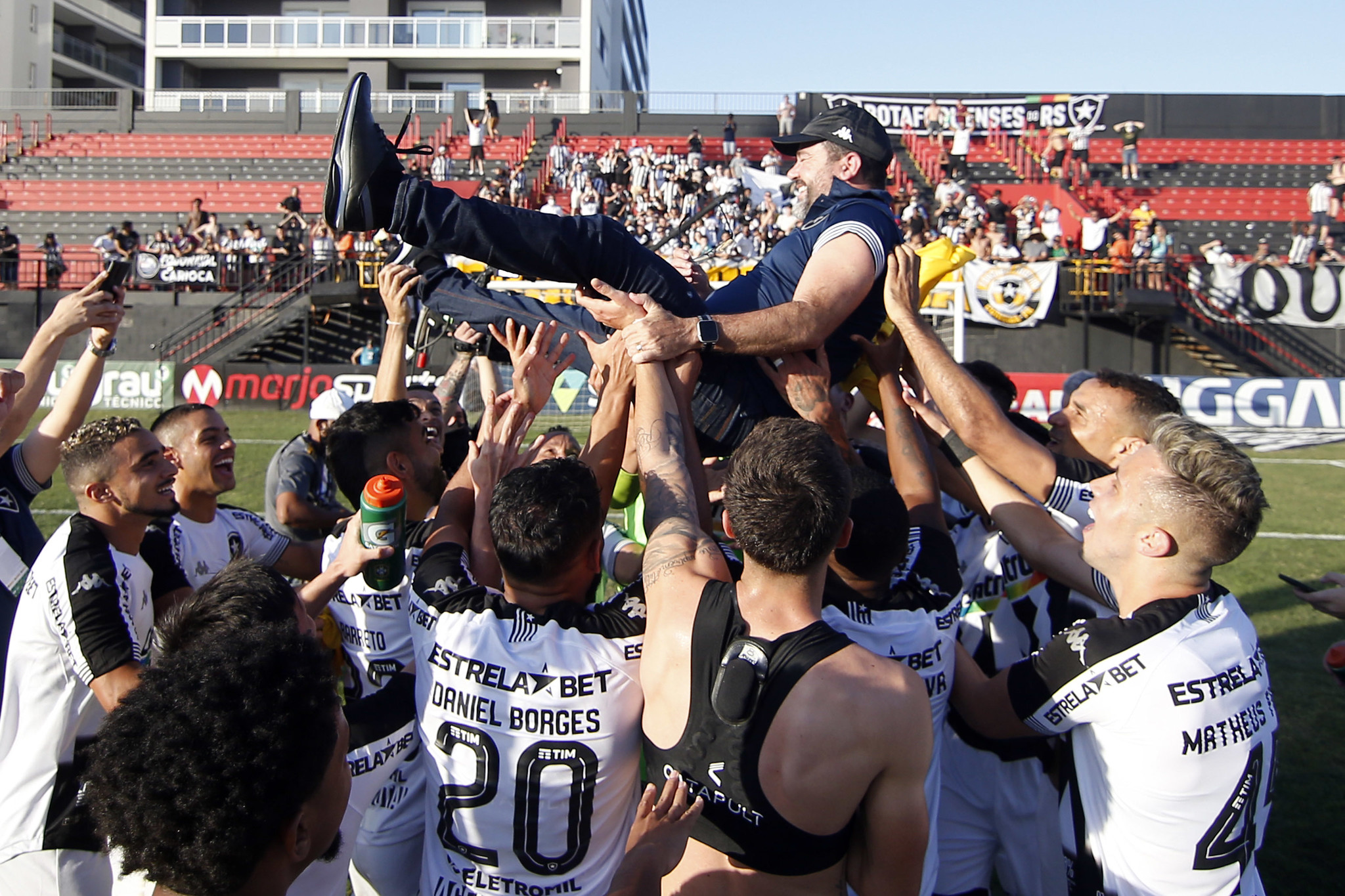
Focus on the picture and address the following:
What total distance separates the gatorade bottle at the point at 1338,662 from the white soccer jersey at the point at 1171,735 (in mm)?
643

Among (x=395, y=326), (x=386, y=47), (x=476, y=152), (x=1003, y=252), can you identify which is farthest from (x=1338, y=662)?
(x=386, y=47)

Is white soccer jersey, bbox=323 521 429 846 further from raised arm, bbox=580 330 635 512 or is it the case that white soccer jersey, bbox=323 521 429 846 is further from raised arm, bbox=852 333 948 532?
raised arm, bbox=852 333 948 532

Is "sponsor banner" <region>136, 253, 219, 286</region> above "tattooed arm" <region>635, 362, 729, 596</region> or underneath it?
above

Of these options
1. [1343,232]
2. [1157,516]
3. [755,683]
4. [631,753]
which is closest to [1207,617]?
[1157,516]

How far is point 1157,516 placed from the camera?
2.57m

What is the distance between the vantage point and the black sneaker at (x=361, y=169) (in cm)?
329

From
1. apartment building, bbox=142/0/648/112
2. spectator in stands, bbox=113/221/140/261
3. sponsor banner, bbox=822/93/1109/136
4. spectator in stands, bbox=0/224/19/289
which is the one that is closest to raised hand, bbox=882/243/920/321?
spectator in stands, bbox=113/221/140/261

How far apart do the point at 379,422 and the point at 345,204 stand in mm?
1012

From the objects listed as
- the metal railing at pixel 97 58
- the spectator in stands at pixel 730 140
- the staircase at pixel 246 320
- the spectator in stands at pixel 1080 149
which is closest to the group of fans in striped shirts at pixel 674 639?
the staircase at pixel 246 320

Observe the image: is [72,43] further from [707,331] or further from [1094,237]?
[707,331]

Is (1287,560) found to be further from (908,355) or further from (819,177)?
(819,177)

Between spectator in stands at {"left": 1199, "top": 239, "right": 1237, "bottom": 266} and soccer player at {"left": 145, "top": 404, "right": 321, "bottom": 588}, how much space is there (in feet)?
76.8

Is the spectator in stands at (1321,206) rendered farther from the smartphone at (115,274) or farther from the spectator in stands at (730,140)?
the smartphone at (115,274)

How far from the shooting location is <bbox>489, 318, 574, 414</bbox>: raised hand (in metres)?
3.27
